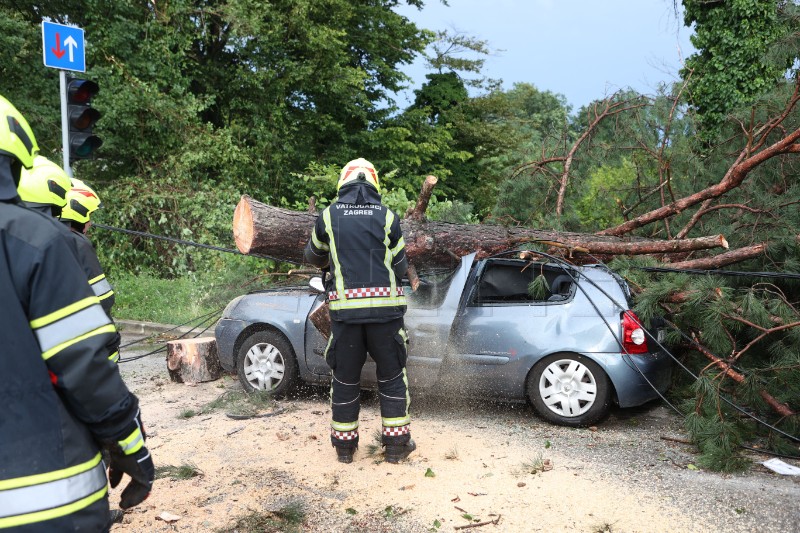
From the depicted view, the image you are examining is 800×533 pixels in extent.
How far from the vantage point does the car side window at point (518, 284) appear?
565 cm

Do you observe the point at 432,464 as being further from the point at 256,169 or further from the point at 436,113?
the point at 436,113

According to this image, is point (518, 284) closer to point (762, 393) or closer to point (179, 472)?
point (762, 393)

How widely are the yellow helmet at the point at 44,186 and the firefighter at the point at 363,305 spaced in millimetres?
1717

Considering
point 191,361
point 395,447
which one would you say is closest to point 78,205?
point 395,447

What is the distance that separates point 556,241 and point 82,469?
15.8ft

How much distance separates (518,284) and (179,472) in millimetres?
3213

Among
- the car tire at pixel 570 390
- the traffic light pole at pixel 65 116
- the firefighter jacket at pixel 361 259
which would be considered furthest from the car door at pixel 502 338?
the traffic light pole at pixel 65 116

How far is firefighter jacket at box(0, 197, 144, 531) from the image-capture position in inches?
72.7

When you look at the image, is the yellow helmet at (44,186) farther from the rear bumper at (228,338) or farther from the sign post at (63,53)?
the sign post at (63,53)

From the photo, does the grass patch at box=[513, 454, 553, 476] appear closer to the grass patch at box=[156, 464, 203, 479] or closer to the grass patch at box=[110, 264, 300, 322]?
the grass patch at box=[156, 464, 203, 479]

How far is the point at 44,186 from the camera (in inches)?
123

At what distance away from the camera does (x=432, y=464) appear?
4.64 m

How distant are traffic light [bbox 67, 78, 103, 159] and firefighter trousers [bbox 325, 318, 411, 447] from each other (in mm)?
4560

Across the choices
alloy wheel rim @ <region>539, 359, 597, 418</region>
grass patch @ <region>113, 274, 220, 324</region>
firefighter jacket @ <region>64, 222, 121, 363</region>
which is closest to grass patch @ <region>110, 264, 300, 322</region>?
grass patch @ <region>113, 274, 220, 324</region>
